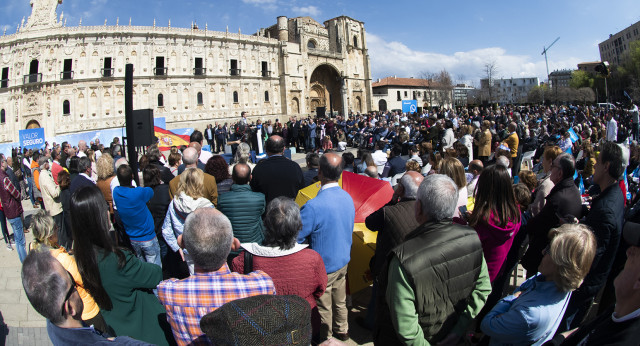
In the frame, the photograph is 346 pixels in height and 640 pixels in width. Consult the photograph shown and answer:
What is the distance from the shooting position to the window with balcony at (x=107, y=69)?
33.5 metres

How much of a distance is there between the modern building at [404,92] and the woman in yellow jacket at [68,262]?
2059 inches

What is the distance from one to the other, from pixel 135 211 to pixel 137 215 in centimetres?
7

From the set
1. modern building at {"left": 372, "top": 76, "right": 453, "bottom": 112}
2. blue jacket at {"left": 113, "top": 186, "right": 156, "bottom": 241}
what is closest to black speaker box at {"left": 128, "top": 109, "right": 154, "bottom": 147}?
blue jacket at {"left": 113, "top": 186, "right": 156, "bottom": 241}

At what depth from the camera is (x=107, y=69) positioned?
33500mm

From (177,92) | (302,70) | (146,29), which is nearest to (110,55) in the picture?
(146,29)

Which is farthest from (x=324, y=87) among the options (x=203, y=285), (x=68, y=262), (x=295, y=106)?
(x=203, y=285)

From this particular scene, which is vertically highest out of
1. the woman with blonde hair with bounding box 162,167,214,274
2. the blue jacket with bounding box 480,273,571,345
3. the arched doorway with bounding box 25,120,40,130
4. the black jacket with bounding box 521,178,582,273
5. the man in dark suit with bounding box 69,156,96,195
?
the arched doorway with bounding box 25,120,40,130

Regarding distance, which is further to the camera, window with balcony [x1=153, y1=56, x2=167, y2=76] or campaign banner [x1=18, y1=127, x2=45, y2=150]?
window with balcony [x1=153, y1=56, x2=167, y2=76]

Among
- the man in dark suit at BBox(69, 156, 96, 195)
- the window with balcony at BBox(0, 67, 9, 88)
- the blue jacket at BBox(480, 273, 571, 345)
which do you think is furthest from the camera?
the window with balcony at BBox(0, 67, 9, 88)

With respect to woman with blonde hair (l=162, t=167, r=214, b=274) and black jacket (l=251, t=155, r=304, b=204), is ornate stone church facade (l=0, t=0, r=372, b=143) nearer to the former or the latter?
black jacket (l=251, t=155, r=304, b=204)

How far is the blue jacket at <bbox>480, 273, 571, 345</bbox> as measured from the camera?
2.24 metres

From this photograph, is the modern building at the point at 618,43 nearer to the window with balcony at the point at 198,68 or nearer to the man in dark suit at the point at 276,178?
the window with balcony at the point at 198,68

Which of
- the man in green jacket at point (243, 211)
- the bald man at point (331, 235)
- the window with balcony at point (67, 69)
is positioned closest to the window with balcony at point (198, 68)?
the window with balcony at point (67, 69)

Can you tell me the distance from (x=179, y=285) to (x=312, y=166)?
443 cm
